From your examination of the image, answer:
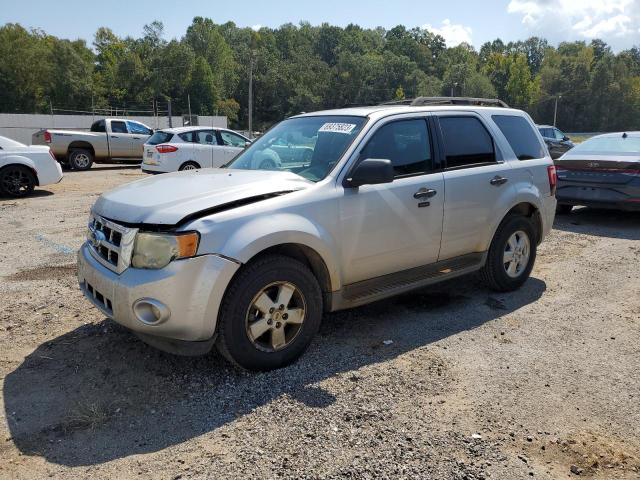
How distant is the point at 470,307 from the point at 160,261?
10.2 feet

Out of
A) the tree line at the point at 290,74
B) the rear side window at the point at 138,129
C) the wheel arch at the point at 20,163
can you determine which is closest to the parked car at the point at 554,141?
the rear side window at the point at 138,129

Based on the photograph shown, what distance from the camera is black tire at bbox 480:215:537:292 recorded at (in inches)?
213

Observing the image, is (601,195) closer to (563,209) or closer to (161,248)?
(563,209)

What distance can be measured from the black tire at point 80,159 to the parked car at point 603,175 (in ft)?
51.7

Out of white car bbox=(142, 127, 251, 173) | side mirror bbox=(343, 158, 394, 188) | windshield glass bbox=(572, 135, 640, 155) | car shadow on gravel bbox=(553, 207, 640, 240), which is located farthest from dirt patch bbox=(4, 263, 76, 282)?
windshield glass bbox=(572, 135, 640, 155)

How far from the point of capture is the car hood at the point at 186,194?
350 centimetres

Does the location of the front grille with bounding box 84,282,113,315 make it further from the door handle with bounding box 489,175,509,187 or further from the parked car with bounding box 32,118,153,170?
the parked car with bounding box 32,118,153,170

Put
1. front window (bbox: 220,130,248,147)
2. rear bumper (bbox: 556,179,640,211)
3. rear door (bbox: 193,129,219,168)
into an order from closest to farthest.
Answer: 1. rear bumper (bbox: 556,179,640,211)
2. rear door (bbox: 193,129,219,168)
3. front window (bbox: 220,130,248,147)

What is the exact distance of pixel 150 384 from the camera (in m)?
3.69

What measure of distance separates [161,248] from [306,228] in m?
0.98

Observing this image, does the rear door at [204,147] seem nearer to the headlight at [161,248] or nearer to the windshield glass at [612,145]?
the windshield glass at [612,145]

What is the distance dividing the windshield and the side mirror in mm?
253

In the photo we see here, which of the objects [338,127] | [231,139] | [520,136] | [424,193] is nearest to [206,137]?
[231,139]

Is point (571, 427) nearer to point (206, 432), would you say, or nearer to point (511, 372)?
point (511, 372)
